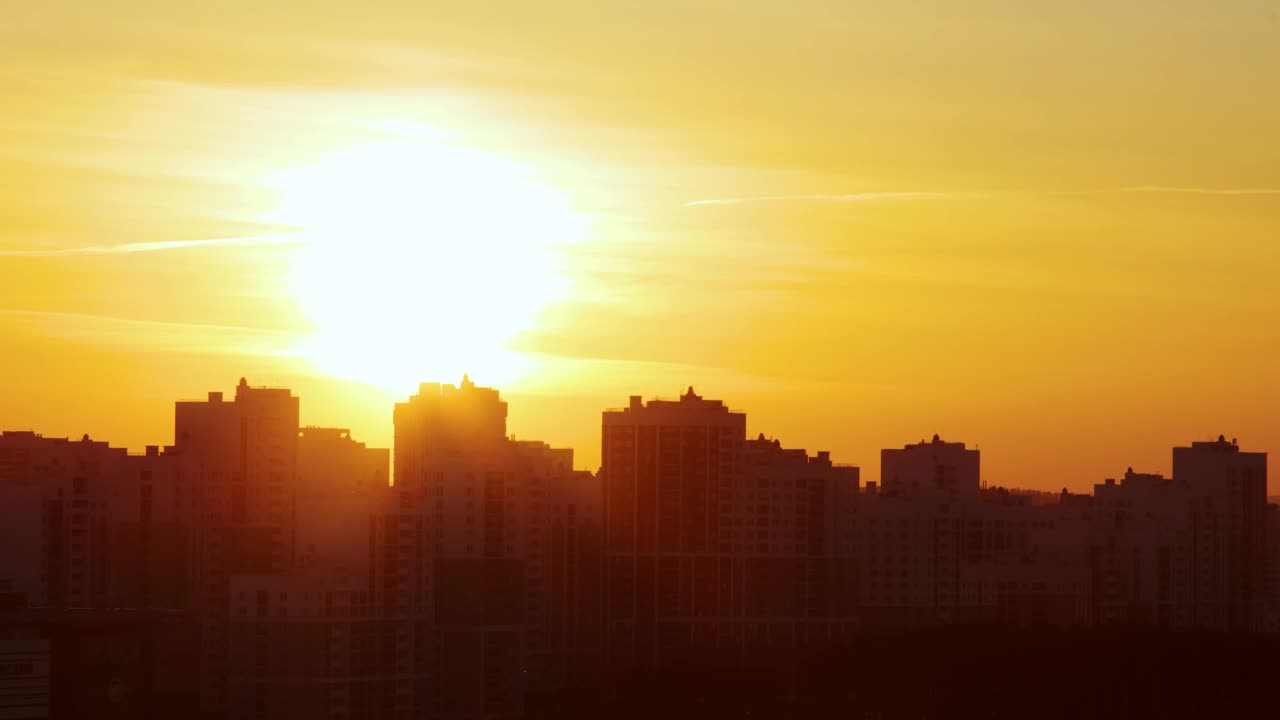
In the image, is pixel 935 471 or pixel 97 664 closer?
pixel 97 664

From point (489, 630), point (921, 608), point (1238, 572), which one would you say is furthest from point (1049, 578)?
point (489, 630)

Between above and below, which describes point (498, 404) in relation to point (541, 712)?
above

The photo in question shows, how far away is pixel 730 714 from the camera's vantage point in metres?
101

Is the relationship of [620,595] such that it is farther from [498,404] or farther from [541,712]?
[541,712]

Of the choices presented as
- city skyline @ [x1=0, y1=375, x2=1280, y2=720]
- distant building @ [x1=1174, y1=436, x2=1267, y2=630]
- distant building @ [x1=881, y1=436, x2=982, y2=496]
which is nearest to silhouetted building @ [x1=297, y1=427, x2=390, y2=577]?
city skyline @ [x1=0, y1=375, x2=1280, y2=720]

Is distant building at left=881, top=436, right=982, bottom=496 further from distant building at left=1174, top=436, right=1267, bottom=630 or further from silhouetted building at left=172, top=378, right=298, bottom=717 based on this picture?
silhouetted building at left=172, top=378, right=298, bottom=717

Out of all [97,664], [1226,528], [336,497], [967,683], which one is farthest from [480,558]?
[1226,528]

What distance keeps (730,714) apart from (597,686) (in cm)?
1002

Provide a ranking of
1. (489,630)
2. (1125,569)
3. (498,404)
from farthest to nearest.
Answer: (1125,569) → (498,404) → (489,630)

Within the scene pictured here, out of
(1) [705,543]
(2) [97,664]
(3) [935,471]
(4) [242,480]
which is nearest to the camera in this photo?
(2) [97,664]

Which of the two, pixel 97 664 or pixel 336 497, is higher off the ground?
pixel 336 497

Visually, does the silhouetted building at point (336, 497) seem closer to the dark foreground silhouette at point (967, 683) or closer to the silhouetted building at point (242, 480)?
the silhouetted building at point (242, 480)

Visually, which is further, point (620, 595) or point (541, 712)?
point (620, 595)

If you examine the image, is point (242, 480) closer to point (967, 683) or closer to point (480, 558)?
point (480, 558)
